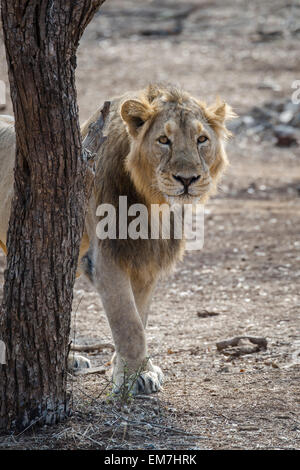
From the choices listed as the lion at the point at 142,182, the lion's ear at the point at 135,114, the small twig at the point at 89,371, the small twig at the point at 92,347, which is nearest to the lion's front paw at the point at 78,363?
the small twig at the point at 89,371

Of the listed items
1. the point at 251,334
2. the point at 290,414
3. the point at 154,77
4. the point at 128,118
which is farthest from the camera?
the point at 154,77

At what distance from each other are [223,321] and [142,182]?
75.5 inches

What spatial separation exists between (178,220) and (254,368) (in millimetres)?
1077

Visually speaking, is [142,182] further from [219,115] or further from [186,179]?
[219,115]

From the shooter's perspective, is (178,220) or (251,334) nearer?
(178,220)

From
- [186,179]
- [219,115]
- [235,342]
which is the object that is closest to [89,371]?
[235,342]

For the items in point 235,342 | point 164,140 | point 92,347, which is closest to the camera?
point 164,140

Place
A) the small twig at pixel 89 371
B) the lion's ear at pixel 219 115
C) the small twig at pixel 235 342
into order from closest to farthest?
→ 1. the lion's ear at pixel 219 115
2. the small twig at pixel 89 371
3. the small twig at pixel 235 342

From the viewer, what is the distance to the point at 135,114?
477 centimetres

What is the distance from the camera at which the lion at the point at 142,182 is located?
4598 millimetres

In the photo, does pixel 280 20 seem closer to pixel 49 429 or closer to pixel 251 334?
pixel 251 334

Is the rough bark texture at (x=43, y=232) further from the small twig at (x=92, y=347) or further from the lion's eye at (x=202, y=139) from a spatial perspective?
the small twig at (x=92, y=347)
